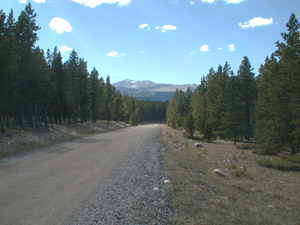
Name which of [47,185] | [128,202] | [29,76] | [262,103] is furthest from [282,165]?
[29,76]

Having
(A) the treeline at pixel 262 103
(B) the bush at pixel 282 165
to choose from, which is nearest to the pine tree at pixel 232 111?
(A) the treeline at pixel 262 103

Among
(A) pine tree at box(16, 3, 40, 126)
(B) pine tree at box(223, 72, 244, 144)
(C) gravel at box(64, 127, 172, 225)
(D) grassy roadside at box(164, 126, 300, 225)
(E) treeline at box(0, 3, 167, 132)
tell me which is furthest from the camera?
(B) pine tree at box(223, 72, 244, 144)

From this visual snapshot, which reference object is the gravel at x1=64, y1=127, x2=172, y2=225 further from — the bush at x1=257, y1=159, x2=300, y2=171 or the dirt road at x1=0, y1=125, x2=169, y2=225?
the bush at x1=257, y1=159, x2=300, y2=171

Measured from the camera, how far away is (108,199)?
6.78 meters

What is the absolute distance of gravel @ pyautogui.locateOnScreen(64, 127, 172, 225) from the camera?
17.7 ft

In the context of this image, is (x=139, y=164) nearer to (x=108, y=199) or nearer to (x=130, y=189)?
(x=130, y=189)

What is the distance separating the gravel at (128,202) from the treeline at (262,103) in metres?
14.9

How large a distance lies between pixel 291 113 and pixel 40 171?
23.8 m

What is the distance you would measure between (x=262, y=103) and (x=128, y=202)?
89.4 feet

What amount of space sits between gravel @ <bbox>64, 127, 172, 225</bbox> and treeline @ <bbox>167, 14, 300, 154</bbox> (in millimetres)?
14870

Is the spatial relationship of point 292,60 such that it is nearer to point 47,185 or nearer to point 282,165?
→ point 282,165

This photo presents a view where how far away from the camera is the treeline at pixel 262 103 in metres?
19.0

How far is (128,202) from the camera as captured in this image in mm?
6520

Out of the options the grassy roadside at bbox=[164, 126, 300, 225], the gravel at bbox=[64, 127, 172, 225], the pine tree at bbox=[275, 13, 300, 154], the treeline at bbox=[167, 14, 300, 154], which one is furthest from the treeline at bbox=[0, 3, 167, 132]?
the pine tree at bbox=[275, 13, 300, 154]
